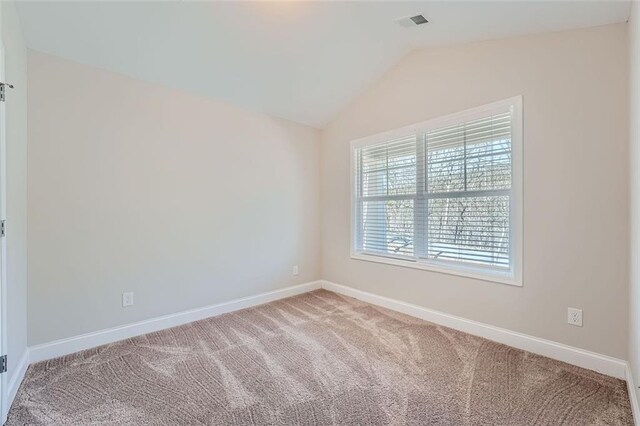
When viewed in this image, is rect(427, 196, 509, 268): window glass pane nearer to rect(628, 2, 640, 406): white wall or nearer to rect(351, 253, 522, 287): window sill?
rect(351, 253, 522, 287): window sill

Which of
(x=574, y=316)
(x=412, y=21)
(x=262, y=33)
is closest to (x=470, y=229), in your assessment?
(x=574, y=316)

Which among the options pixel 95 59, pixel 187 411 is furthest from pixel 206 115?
pixel 187 411

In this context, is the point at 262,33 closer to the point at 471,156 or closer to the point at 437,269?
the point at 471,156

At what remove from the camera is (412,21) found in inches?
Result: 101

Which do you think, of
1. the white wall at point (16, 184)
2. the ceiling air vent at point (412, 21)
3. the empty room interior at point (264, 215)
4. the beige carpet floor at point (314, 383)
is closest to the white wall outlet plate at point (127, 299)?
the empty room interior at point (264, 215)

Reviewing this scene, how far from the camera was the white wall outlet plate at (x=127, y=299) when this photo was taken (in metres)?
2.72

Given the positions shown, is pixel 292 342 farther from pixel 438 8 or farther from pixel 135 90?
pixel 438 8

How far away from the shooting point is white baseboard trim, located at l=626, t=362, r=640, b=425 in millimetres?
1589

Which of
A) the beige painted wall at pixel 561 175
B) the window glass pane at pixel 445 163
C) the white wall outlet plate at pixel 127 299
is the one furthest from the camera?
the window glass pane at pixel 445 163

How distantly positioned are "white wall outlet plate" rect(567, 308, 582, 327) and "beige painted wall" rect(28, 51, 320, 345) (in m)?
2.89

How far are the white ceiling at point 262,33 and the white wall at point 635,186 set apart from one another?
1.19ft

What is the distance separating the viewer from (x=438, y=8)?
7.62 feet

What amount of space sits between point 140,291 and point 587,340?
3671 millimetres

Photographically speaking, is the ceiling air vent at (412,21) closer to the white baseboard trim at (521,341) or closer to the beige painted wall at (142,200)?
the beige painted wall at (142,200)
